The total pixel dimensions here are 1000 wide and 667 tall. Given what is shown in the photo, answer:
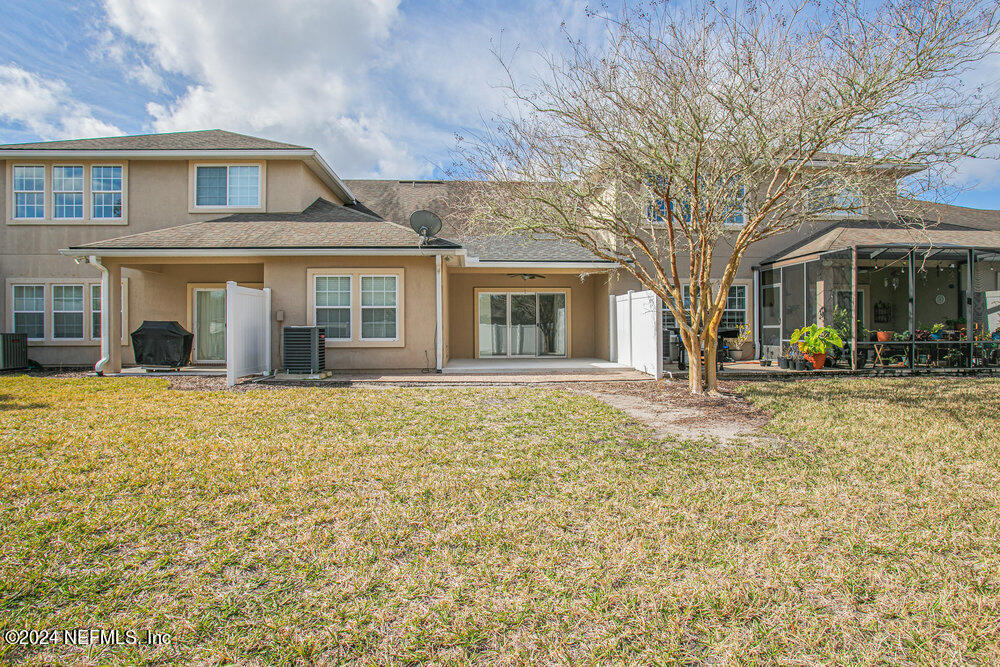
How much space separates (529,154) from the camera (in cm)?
891

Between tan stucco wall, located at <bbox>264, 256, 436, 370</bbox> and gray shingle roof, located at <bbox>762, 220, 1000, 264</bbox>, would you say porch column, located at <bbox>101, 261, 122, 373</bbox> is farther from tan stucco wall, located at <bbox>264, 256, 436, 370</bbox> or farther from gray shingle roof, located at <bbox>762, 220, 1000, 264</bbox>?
gray shingle roof, located at <bbox>762, 220, 1000, 264</bbox>

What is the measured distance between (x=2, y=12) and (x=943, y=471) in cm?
1498

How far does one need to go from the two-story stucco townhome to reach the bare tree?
3747mm

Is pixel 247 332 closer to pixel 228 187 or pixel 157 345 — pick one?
pixel 157 345

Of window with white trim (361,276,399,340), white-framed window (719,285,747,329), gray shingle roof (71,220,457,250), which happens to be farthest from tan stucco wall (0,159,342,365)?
white-framed window (719,285,747,329)

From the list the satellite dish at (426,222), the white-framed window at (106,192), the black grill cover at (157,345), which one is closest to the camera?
the satellite dish at (426,222)

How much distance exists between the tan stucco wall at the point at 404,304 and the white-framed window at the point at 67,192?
21.8ft

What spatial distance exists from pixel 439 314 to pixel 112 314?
7.47m

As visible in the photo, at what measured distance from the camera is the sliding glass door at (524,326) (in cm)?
1703

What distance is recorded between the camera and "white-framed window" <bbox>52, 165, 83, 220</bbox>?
1428cm

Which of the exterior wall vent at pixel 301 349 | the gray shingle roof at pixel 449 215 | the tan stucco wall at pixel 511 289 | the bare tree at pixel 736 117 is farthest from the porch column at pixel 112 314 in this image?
the bare tree at pixel 736 117

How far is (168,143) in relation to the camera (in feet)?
47.4

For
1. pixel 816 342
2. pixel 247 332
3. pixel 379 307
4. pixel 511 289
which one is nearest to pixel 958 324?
pixel 816 342

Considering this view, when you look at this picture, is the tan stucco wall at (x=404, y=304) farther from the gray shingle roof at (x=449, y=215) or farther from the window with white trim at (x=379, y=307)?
the gray shingle roof at (x=449, y=215)
